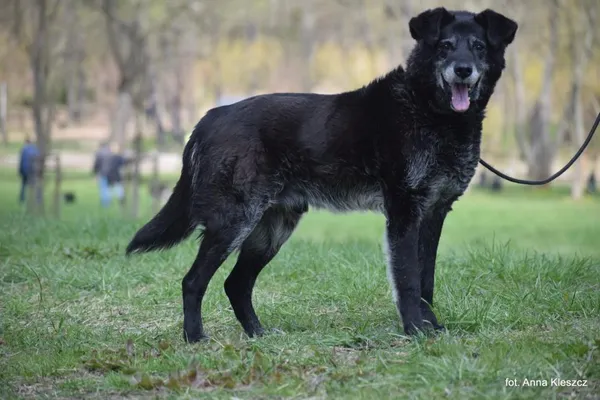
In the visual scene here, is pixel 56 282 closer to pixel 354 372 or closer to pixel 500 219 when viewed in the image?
pixel 354 372

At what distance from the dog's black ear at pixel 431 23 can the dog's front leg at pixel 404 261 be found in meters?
1.15

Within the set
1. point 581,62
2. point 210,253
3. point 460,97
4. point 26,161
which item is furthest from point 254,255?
point 581,62

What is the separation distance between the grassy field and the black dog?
0.47 metres

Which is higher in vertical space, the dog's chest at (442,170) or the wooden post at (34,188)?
the dog's chest at (442,170)

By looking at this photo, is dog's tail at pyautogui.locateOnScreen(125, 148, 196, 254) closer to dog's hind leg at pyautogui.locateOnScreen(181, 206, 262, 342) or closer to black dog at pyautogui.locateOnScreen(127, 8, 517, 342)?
black dog at pyautogui.locateOnScreen(127, 8, 517, 342)

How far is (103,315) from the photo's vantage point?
24.5 ft

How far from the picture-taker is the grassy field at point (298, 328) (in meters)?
5.06

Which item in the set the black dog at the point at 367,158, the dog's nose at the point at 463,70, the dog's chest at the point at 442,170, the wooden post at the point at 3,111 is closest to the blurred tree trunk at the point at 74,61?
the wooden post at the point at 3,111

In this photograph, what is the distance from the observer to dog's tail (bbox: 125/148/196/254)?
6.59m

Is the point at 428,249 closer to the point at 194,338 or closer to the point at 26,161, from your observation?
the point at 194,338

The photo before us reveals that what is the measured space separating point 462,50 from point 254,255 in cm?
206

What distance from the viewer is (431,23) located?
20.3ft

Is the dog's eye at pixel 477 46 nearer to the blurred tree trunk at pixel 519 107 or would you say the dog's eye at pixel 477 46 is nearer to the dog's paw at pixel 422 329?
the dog's paw at pixel 422 329

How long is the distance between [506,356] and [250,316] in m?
2.12
